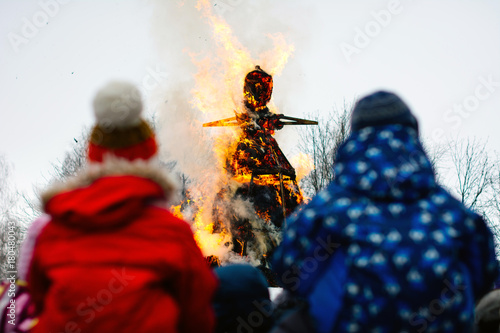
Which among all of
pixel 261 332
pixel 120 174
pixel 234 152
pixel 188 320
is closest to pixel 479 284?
pixel 261 332

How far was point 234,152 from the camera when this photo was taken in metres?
10.0

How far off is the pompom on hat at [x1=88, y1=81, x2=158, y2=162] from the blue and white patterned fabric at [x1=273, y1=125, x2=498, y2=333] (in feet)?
2.92

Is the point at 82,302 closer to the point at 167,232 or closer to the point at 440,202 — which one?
the point at 167,232

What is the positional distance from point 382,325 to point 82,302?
126cm

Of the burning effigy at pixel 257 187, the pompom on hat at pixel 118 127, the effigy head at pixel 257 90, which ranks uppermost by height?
the effigy head at pixel 257 90

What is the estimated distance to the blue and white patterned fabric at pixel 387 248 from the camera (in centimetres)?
169

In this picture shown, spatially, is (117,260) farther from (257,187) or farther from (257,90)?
(257,90)

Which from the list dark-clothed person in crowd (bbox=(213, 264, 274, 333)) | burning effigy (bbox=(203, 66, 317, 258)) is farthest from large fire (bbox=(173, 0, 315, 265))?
dark-clothed person in crowd (bbox=(213, 264, 274, 333))

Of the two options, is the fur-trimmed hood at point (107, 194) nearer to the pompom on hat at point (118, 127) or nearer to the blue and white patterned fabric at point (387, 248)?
the pompom on hat at point (118, 127)

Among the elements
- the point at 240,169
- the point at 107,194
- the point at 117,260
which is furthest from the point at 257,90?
the point at 117,260

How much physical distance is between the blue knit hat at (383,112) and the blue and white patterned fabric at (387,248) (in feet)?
0.15

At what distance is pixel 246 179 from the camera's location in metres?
9.84

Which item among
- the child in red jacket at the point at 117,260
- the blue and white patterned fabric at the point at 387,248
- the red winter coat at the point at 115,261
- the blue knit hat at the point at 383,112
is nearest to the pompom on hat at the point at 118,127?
the child in red jacket at the point at 117,260

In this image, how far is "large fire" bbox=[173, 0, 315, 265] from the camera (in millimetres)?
9766
